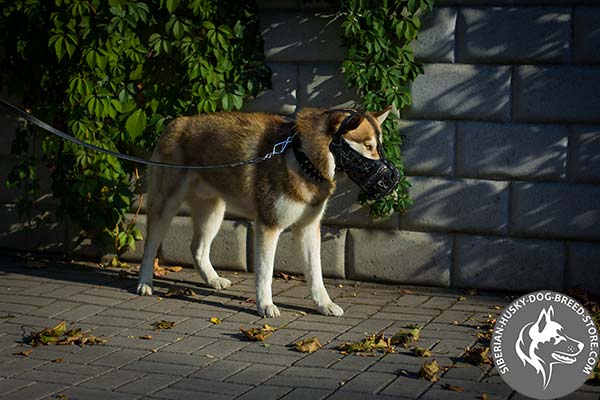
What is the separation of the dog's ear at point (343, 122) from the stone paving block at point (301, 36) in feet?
4.08

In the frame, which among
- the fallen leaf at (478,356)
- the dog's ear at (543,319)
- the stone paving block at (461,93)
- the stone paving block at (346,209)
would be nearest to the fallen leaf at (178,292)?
the stone paving block at (346,209)

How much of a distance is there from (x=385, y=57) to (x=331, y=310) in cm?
193

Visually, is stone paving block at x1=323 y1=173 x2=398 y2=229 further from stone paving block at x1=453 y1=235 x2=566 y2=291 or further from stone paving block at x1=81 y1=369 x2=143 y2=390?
stone paving block at x1=81 y1=369 x2=143 y2=390

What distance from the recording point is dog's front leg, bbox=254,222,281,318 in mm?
6871

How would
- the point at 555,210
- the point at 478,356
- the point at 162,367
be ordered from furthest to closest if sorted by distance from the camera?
the point at 555,210 < the point at 478,356 < the point at 162,367

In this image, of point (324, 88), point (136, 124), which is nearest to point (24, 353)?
point (136, 124)

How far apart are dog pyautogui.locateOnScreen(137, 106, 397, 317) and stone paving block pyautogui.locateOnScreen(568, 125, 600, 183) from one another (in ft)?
4.57

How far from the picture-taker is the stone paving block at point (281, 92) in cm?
797

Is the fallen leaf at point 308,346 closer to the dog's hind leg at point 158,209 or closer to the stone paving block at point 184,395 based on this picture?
the stone paving block at point 184,395

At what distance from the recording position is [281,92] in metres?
8.01

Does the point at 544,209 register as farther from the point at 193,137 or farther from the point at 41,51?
the point at 41,51

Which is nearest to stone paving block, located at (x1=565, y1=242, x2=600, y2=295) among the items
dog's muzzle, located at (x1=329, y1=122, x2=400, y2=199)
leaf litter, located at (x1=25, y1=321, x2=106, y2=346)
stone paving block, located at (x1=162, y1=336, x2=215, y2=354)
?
dog's muzzle, located at (x1=329, y1=122, x2=400, y2=199)

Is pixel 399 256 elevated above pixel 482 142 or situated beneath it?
situated beneath

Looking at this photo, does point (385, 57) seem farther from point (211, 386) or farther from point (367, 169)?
point (211, 386)
